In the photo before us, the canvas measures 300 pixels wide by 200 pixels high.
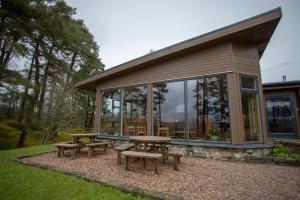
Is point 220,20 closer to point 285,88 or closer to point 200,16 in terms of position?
point 200,16

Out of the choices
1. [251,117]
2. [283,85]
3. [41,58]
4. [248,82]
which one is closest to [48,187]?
[251,117]

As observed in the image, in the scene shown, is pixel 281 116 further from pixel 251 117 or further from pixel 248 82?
pixel 248 82

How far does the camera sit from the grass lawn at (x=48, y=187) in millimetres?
2697

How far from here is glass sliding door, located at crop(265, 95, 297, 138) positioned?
25.5 ft

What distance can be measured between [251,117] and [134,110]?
4.92 metres

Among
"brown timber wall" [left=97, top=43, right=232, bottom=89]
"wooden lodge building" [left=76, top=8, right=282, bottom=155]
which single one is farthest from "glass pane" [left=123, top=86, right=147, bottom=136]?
"brown timber wall" [left=97, top=43, right=232, bottom=89]

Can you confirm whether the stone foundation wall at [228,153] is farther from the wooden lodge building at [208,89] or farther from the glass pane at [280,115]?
the glass pane at [280,115]

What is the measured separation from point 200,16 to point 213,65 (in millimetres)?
9593

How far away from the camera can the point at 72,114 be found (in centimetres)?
1172

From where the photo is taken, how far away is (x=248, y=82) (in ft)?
18.4

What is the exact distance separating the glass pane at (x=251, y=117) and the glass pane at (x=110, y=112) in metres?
5.23

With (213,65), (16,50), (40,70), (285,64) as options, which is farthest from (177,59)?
(285,64)

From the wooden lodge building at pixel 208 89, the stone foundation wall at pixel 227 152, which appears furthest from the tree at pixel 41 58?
the stone foundation wall at pixel 227 152

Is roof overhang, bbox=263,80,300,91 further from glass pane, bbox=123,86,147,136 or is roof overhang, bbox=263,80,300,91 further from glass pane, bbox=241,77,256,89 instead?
glass pane, bbox=123,86,147,136
